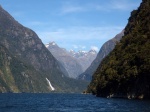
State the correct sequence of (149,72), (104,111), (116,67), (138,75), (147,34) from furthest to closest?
(116,67) → (147,34) → (138,75) → (149,72) → (104,111)

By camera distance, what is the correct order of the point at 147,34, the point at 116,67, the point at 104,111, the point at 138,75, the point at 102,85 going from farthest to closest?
the point at 102,85 → the point at 116,67 → the point at 147,34 → the point at 138,75 → the point at 104,111

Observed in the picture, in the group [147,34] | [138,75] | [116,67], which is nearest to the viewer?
[138,75]

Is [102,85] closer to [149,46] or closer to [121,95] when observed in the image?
[121,95]

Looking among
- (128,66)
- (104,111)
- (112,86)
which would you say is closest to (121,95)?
Result: (112,86)

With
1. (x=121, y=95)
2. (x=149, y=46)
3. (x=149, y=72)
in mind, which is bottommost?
(x=121, y=95)

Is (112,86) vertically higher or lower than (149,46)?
lower

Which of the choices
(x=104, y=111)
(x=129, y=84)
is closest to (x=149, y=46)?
(x=129, y=84)

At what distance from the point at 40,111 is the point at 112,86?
8830 centimetres

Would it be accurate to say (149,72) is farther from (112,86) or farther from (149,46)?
(112,86)

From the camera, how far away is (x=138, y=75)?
139 meters

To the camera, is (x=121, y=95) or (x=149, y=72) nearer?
(x=149, y=72)

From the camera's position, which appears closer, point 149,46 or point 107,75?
point 149,46

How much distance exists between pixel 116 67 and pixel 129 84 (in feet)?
44.4

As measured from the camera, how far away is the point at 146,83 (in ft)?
448
